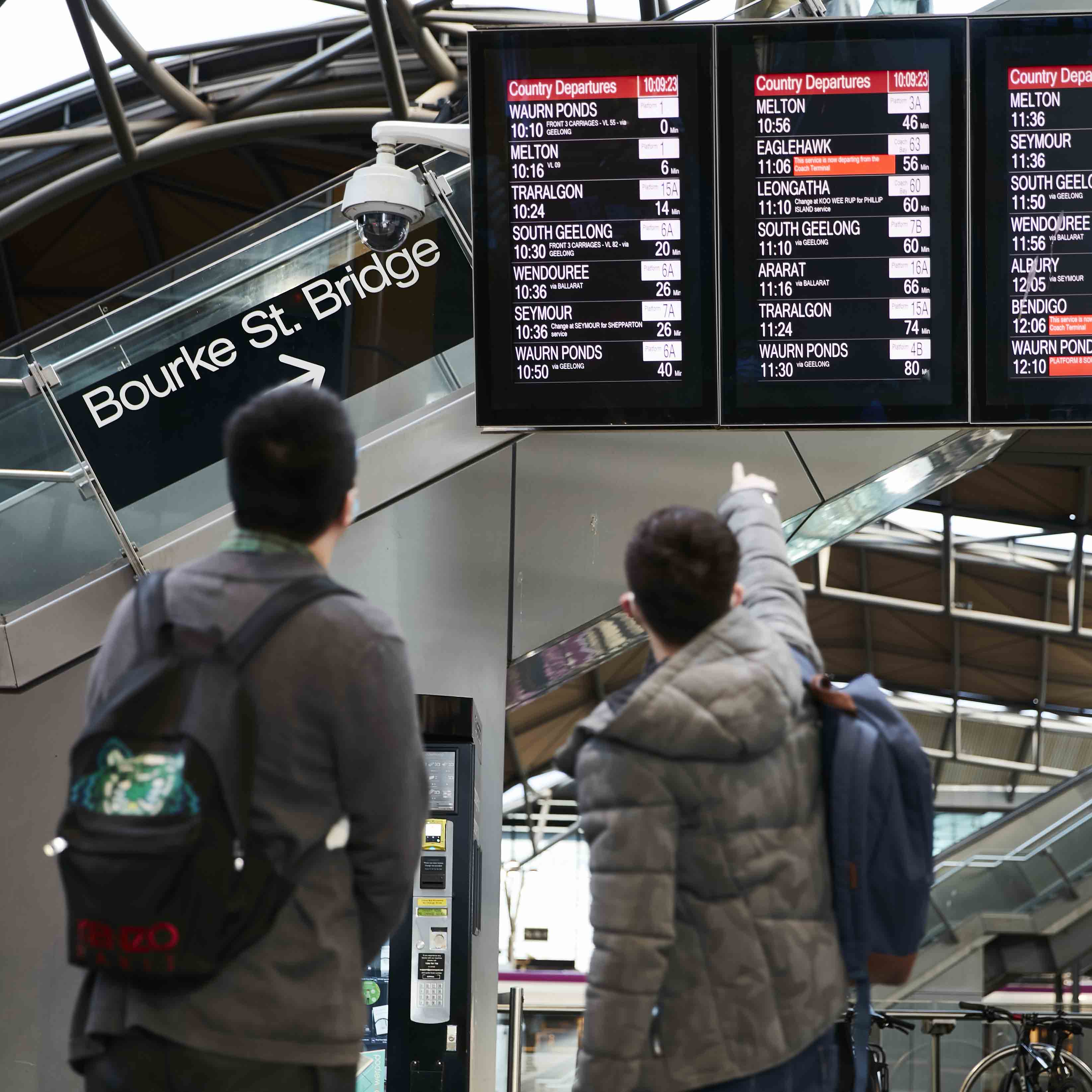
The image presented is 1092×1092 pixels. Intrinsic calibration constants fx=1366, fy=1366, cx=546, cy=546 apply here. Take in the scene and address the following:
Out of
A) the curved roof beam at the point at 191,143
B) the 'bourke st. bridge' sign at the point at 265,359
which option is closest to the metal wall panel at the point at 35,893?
the 'bourke st. bridge' sign at the point at 265,359

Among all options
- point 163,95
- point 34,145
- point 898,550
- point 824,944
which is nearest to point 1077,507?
Answer: point 898,550

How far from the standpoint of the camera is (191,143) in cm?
1520

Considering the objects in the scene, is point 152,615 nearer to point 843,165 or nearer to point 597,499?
point 843,165

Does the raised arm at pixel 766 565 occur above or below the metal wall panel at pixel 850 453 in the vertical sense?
above

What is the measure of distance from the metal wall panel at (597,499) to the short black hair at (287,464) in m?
3.95

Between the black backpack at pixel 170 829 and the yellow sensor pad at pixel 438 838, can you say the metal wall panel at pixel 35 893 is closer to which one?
the yellow sensor pad at pixel 438 838

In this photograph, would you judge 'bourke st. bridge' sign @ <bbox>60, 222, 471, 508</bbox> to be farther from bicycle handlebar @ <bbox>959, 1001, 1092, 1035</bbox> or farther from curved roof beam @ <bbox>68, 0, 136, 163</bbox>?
curved roof beam @ <bbox>68, 0, 136, 163</bbox>

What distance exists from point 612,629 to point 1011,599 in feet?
58.9

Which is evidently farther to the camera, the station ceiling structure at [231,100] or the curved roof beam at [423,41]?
the station ceiling structure at [231,100]

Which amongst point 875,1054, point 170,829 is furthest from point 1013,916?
point 170,829

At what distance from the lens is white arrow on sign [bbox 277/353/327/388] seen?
5.62 m

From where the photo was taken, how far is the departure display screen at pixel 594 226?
4.73 meters

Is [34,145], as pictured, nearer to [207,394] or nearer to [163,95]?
[163,95]

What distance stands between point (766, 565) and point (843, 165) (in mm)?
2640
